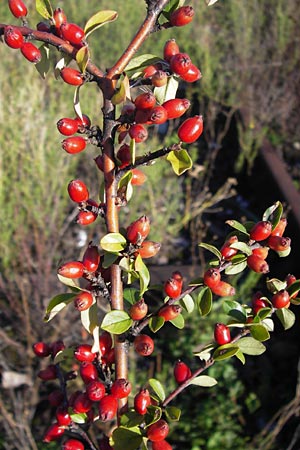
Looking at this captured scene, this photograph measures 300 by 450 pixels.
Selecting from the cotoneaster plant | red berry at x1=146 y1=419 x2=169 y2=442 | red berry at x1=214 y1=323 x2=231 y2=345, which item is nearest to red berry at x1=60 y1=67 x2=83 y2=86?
the cotoneaster plant

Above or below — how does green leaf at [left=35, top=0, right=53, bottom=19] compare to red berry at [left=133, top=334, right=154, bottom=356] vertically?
above

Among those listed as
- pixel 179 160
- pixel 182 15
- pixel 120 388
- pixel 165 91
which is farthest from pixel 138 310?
pixel 182 15

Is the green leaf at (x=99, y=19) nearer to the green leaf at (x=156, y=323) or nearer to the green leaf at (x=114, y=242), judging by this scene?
the green leaf at (x=114, y=242)

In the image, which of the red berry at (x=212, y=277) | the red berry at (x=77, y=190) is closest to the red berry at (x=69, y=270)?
the red berry at (x=77, y=190)

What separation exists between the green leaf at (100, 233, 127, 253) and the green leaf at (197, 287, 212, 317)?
153mm

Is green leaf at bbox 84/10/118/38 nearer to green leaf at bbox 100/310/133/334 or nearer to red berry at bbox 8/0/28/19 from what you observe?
red berry at bbox 8/0/28/19

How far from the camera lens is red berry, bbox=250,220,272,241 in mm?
938

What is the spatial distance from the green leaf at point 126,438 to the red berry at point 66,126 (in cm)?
49

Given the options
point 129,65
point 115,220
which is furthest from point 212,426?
point 129,65

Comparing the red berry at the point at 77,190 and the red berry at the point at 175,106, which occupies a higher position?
the red berry at the point at 175,106

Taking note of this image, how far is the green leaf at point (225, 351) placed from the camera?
37.9 inches

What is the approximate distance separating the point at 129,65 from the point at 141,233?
0.85ft

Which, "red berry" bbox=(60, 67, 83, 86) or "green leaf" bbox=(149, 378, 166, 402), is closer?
"red berry" bbox=(60, 67, 83, 86)

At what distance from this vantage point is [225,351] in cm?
99
